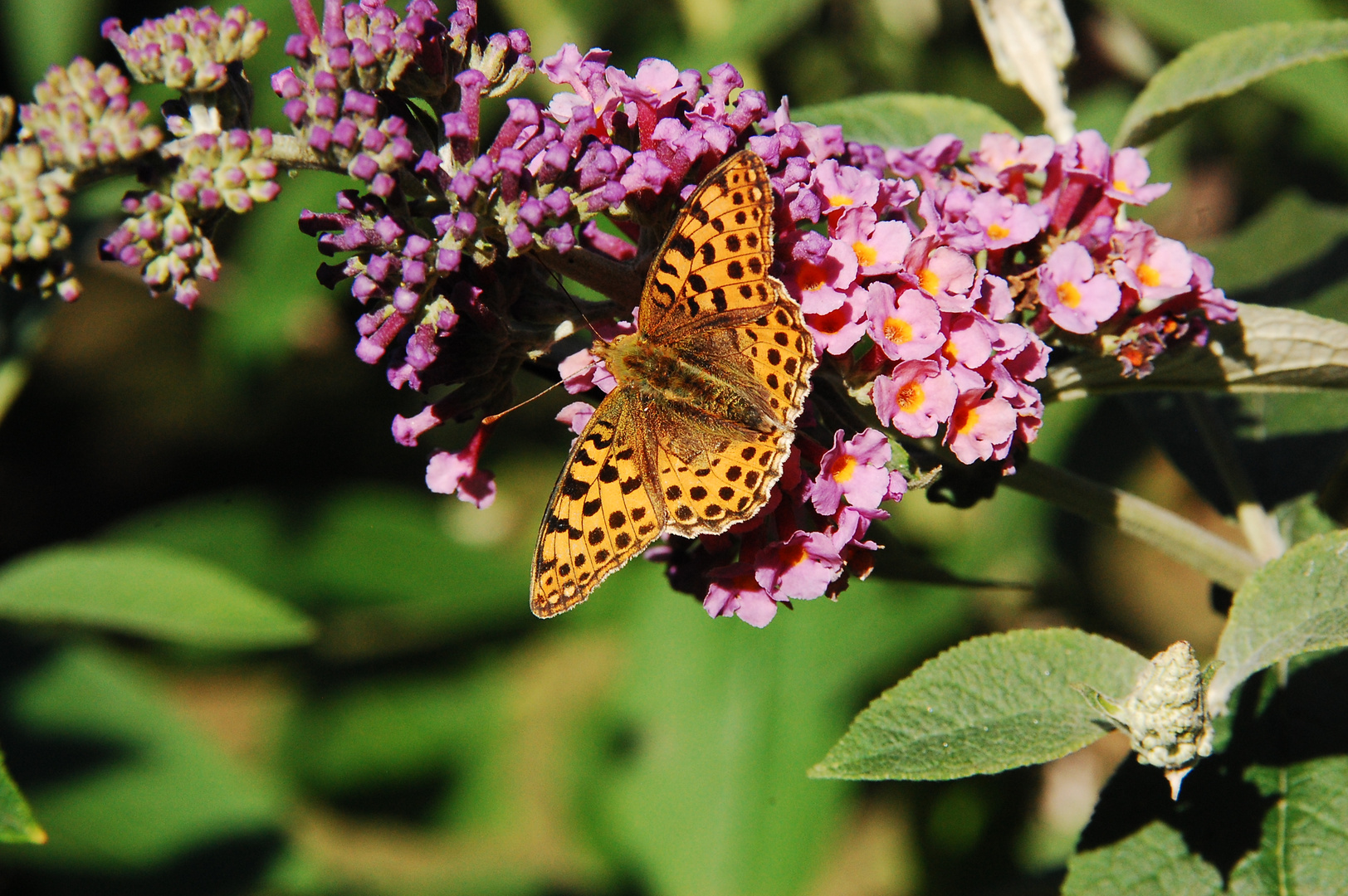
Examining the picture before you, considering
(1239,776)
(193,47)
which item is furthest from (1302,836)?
(193,47)

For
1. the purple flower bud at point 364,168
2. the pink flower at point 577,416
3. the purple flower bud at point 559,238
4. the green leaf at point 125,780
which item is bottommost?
the green leaf at point 125,780

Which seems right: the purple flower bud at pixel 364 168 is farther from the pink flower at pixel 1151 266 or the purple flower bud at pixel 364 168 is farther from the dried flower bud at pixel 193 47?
the pink flower at pixel 1151 266

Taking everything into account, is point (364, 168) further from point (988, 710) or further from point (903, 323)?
point (988, 710)

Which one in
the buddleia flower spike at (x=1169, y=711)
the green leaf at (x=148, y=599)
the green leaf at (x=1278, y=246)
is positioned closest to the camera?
the buddleia flower spike at (x=1169, y=711)

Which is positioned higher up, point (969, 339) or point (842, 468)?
point (969, 339)

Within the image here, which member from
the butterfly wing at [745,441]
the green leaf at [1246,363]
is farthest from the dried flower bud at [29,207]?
the green leaf at [1246,363]

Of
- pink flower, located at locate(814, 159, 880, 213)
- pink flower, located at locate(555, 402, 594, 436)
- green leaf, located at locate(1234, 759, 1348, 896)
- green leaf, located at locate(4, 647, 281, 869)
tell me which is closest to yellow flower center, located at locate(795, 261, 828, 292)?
pink flower, located at locate(814, 159, 880, 213)

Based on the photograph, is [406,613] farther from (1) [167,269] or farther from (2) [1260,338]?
(2) [1260,338]
